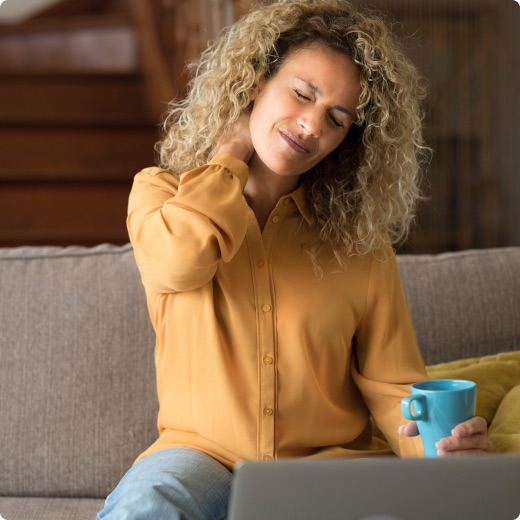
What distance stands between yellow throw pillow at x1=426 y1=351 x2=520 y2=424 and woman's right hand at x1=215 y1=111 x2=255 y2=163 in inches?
24.1

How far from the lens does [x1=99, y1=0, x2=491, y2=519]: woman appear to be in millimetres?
1456

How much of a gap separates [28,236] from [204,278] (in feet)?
8.74

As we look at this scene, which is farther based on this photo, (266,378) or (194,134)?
(194,134)

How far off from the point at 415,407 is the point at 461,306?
0.82 metres

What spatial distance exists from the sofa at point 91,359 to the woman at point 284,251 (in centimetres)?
32

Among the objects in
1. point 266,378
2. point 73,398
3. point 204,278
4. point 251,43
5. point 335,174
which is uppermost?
point 251,43

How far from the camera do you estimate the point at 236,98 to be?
161 centimetres

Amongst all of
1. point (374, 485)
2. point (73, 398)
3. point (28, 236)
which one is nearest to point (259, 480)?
point (374, 485)

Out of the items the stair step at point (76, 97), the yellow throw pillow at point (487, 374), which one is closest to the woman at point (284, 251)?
the yellow throw pillow at point (487, 374)

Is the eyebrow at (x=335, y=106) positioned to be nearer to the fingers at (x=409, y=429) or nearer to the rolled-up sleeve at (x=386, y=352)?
the rolled-up sleeve at (x=386, y=352)

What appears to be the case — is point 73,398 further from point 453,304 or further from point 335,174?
point 453,304

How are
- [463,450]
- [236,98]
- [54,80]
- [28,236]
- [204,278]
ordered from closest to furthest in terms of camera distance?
[463,450], [204,278], [236,98], [28,236], [54,80]

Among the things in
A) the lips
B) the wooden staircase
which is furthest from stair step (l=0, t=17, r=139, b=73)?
the lips

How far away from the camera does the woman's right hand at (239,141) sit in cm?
156
